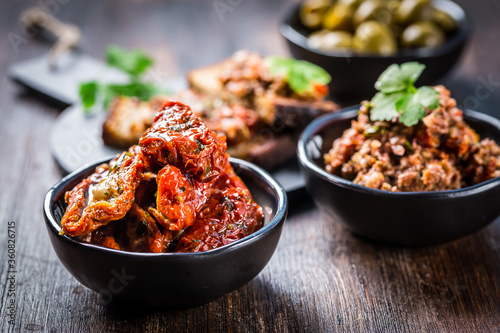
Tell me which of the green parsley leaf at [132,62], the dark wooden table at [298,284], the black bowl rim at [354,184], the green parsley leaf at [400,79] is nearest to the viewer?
the dark wooden table at [298,284]

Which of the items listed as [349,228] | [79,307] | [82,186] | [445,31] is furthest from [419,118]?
[445,31]

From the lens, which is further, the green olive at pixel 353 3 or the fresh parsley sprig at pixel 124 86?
the green olive at pixel 353 3

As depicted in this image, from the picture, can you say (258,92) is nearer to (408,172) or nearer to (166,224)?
(408,172)

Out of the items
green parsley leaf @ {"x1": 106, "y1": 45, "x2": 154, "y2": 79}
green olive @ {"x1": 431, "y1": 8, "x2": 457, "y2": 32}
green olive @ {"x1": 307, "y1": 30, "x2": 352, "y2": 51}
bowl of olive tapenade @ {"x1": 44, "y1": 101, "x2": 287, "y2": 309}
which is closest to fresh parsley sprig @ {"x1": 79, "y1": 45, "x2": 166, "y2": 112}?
green parsley leaf @ {"x1": 106, "y1": 45, "x2": 154, "y2": 79}

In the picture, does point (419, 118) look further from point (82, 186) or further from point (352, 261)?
point (82, 186)

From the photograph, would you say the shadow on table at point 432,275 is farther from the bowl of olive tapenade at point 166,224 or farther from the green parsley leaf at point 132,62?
the green parsley leaf at point 132,62

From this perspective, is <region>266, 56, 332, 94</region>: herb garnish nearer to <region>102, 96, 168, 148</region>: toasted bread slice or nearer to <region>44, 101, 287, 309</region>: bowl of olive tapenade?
<region>102, 96, 168, 148</region>: toasted bread slice

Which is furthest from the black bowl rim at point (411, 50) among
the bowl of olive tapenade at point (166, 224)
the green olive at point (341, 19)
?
the bowl of olive tapenade at point (166, 224)
